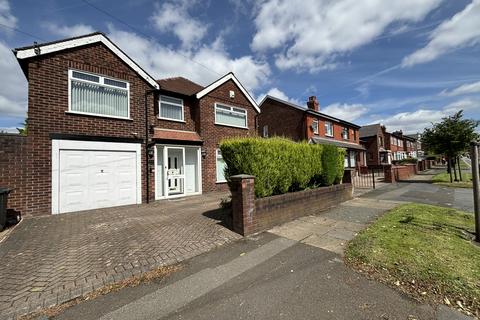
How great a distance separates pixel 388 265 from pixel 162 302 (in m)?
3.66

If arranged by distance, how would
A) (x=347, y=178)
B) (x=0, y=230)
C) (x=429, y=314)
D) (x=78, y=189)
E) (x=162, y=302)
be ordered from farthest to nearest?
(x=347, y=178)
(x=78, y=189)
(x=0, y=230)
(x=162, y=302)
(x=429, y=314)

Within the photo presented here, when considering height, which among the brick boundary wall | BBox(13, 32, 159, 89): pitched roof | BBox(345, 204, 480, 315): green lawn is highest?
BBox(13, 32, 159, 89): pitched roof

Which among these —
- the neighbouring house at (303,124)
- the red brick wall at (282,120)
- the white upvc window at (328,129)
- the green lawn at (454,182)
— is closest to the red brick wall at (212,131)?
the neighbouring house at (303,124)

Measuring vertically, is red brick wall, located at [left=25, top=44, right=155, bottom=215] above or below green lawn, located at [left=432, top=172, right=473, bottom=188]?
above

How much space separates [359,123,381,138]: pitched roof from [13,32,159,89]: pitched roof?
119 feet

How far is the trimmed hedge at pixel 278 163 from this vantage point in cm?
622

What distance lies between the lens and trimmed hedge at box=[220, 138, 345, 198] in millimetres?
6219

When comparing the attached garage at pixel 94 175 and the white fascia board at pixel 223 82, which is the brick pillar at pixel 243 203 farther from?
the white fascia board at pixel 223 82

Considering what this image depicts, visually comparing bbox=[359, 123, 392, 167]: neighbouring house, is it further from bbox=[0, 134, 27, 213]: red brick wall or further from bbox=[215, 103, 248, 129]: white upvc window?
bbox=[0, 134, 27, 213]: red brick wall

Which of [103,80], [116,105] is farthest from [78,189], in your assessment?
[103,80]

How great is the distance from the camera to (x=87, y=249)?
4715 millimetres

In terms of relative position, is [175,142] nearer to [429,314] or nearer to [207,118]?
[207,118]

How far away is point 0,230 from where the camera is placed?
6.02 metres

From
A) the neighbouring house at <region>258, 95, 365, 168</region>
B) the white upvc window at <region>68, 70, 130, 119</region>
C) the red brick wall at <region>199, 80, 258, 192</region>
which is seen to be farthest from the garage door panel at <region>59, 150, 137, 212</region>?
the neighbouring house at <region>258, 95, 365, 168</region>
